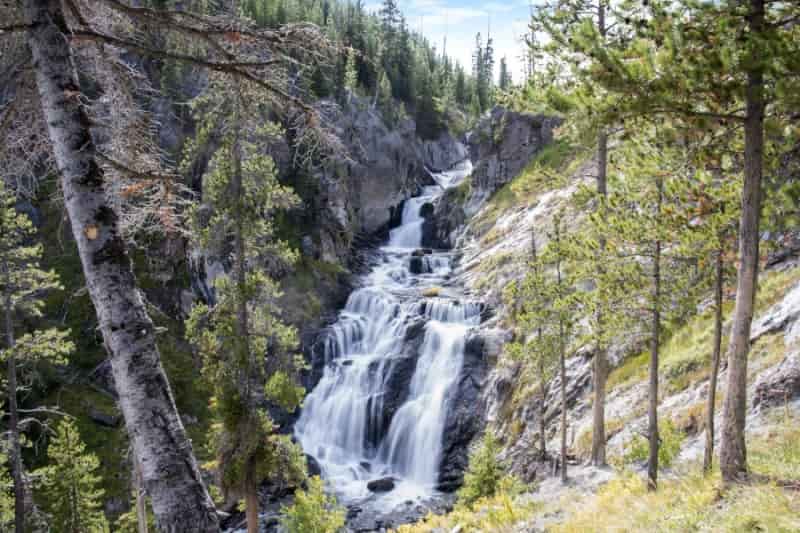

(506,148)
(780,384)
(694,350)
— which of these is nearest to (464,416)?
(694,350)

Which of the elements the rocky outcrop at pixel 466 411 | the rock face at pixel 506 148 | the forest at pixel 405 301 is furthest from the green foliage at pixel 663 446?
the rock face at pixel 506 148

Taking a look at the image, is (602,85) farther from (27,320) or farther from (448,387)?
(27,320)

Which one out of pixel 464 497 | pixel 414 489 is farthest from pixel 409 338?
pixel 464 497

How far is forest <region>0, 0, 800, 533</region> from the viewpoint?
14.7ft

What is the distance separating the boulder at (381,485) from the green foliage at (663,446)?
41.4ft

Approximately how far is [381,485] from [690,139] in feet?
69.5

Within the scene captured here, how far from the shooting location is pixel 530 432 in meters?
21.3

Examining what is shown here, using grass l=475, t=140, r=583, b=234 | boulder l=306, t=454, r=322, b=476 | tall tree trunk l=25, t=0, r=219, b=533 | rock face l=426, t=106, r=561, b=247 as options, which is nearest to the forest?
tall tree trunk l=25, t=0, r=219, b=533

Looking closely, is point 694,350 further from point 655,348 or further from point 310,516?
point 310,516

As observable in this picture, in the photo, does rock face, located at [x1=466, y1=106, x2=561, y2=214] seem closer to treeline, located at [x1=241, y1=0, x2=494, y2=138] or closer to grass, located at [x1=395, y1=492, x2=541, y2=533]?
treeline, located at [x1=241, y1=0, x2=494, y2=138]

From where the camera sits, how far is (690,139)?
26.1ft

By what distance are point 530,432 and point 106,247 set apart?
20.2 metres

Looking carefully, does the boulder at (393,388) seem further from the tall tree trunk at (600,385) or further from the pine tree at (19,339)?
the pine tree at (19,339)

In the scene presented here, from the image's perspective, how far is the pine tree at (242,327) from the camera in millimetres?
13539
